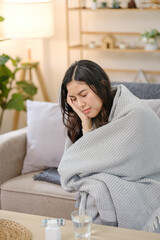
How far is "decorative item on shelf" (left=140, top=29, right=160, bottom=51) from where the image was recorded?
427 cm

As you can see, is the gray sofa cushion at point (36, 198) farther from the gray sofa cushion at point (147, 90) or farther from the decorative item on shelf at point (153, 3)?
the decorative item on shelf at point (153, 3)

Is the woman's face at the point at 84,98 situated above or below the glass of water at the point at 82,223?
above

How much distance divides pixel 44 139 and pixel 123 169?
0.91 metres

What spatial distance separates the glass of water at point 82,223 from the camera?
5.98ft

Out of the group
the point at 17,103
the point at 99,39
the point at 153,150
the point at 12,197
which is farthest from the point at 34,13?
the point at 153,150

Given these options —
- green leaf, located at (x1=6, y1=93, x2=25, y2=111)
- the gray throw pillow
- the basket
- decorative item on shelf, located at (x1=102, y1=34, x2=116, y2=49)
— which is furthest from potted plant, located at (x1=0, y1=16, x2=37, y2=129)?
the basket

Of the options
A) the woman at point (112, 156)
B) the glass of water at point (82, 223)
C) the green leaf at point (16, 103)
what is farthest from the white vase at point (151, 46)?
the glass of water at point (82, 223)

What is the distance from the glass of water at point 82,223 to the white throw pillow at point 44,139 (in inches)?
42.6

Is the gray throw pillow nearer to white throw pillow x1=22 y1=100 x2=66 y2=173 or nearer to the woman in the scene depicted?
white throw pillow x1=22 y1=100 x2=66 y2=173

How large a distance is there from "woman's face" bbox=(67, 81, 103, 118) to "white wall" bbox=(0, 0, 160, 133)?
2.46 meters

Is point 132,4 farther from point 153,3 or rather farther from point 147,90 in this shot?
point 147,90

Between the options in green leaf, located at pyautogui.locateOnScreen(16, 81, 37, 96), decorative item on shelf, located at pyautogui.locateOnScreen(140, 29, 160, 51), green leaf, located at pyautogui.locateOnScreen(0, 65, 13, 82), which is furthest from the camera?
decorative item on shelf, located at pyautogui.locateOnScreen(140, 29, 160, 51)

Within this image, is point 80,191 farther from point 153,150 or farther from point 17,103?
point 17,103

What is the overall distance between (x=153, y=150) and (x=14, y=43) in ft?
9.40
